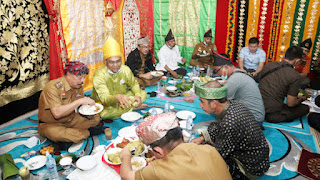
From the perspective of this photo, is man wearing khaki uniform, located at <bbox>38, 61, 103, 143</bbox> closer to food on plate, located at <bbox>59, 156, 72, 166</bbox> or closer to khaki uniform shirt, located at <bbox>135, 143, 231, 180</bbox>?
food on plate, located at <bbox>59, 156, 72, 166</bbox>

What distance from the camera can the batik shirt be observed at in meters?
1.97

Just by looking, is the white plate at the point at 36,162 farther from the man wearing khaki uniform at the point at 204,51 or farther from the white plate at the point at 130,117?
the man wearing khaki uniform at the point at 204,51

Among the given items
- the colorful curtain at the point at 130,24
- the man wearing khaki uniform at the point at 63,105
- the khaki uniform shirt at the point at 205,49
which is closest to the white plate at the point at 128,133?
the man wearing khaki uniform at the point at 63,105

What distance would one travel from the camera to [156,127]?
5.57 feet

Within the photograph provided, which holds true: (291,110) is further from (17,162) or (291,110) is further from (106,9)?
(106,9)

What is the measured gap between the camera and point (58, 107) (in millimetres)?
2881

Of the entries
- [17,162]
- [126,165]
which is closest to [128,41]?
[17,162]

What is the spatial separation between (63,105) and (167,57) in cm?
395

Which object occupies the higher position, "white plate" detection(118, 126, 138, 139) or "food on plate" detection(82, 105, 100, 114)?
"food on plate" detection(82, 105, 100, 114)

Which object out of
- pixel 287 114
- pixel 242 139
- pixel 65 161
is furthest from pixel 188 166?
pixel 287 114

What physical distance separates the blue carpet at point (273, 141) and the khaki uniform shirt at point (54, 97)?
0.44 meters

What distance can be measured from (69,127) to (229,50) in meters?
5.34

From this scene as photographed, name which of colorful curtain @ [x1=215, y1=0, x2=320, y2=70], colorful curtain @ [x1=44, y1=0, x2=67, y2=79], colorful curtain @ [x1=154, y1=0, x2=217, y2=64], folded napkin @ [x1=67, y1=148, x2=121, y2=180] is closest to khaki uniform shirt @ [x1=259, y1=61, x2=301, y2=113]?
colorful curtain @ [x1=215, y1=0, x2=320, y2=70]

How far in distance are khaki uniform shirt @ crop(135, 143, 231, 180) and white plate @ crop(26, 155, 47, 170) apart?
1.69m
